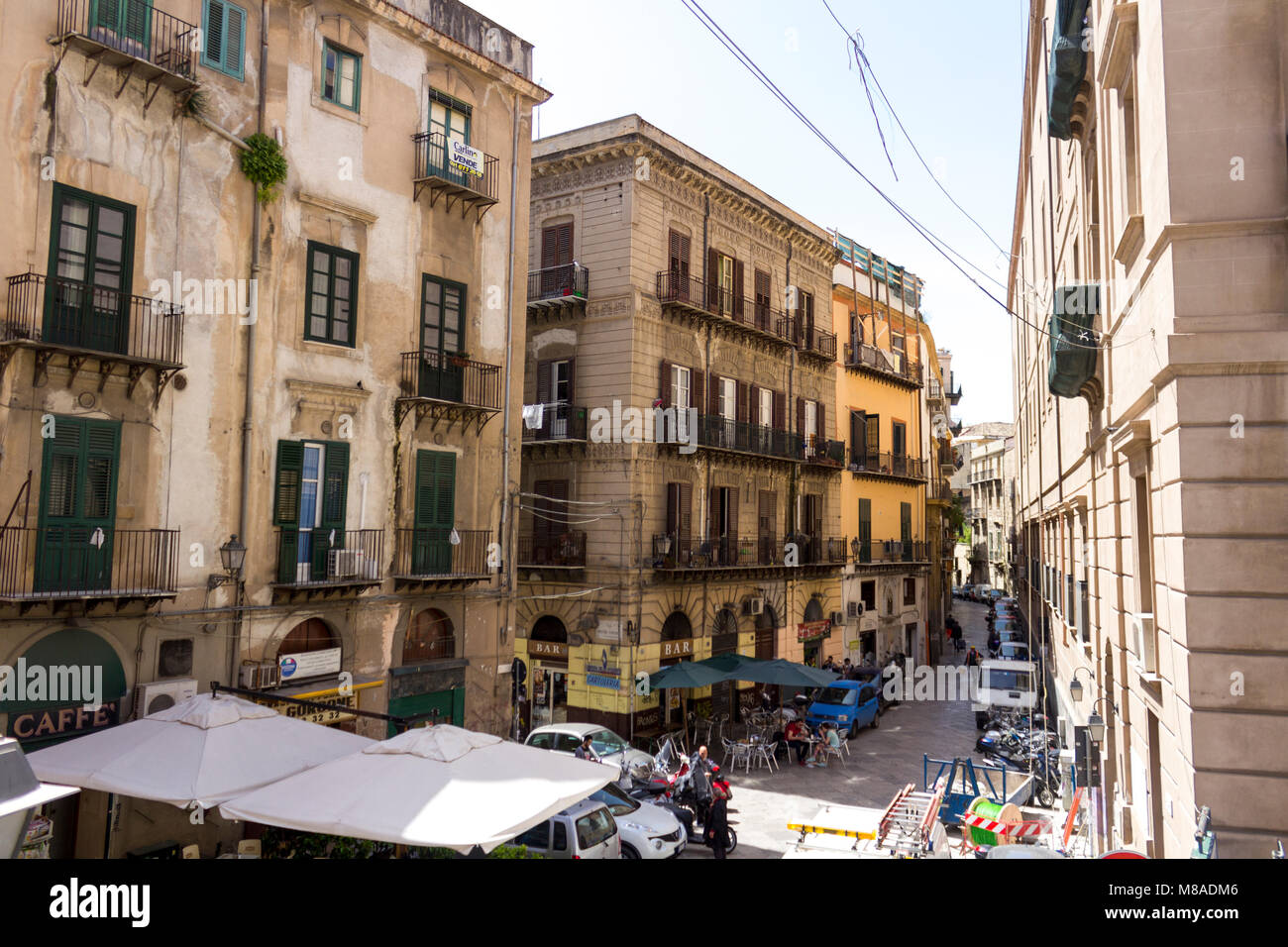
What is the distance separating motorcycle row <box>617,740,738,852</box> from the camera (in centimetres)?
1753

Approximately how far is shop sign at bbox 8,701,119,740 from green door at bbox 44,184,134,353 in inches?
214

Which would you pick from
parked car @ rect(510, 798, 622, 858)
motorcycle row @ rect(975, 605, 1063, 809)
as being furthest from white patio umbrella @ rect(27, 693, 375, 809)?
motorcycle row @ rect(975, 605, 1063, 809)

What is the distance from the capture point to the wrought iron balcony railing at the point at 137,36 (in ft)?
44.3

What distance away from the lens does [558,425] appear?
27703 mm

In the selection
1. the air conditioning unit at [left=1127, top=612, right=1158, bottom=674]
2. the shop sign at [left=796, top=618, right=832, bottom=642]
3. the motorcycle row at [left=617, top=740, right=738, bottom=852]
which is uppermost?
the air conditioning unit at [left=1127, top=612, right=1158, bottom=674]

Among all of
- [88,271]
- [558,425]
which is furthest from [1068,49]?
[558,425]

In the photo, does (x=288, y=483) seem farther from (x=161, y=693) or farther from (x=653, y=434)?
(x=653, y=434)

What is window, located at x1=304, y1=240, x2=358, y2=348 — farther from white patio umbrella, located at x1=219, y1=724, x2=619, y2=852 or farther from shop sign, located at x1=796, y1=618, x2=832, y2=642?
shop sign, located at x1=796, y1=618, x2=832, y2=642

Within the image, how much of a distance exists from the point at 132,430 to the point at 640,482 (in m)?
14.8

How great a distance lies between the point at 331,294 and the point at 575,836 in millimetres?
11038

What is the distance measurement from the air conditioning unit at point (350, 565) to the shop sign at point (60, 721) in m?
4.27

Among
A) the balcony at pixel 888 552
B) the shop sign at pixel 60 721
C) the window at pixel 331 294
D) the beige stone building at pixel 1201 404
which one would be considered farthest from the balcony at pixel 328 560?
the balcony at pixel 888 552

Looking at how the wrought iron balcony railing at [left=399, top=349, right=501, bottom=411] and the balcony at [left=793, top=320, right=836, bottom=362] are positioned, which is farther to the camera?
the balcony at [left=793, top=320, right=836, bottom=362]
